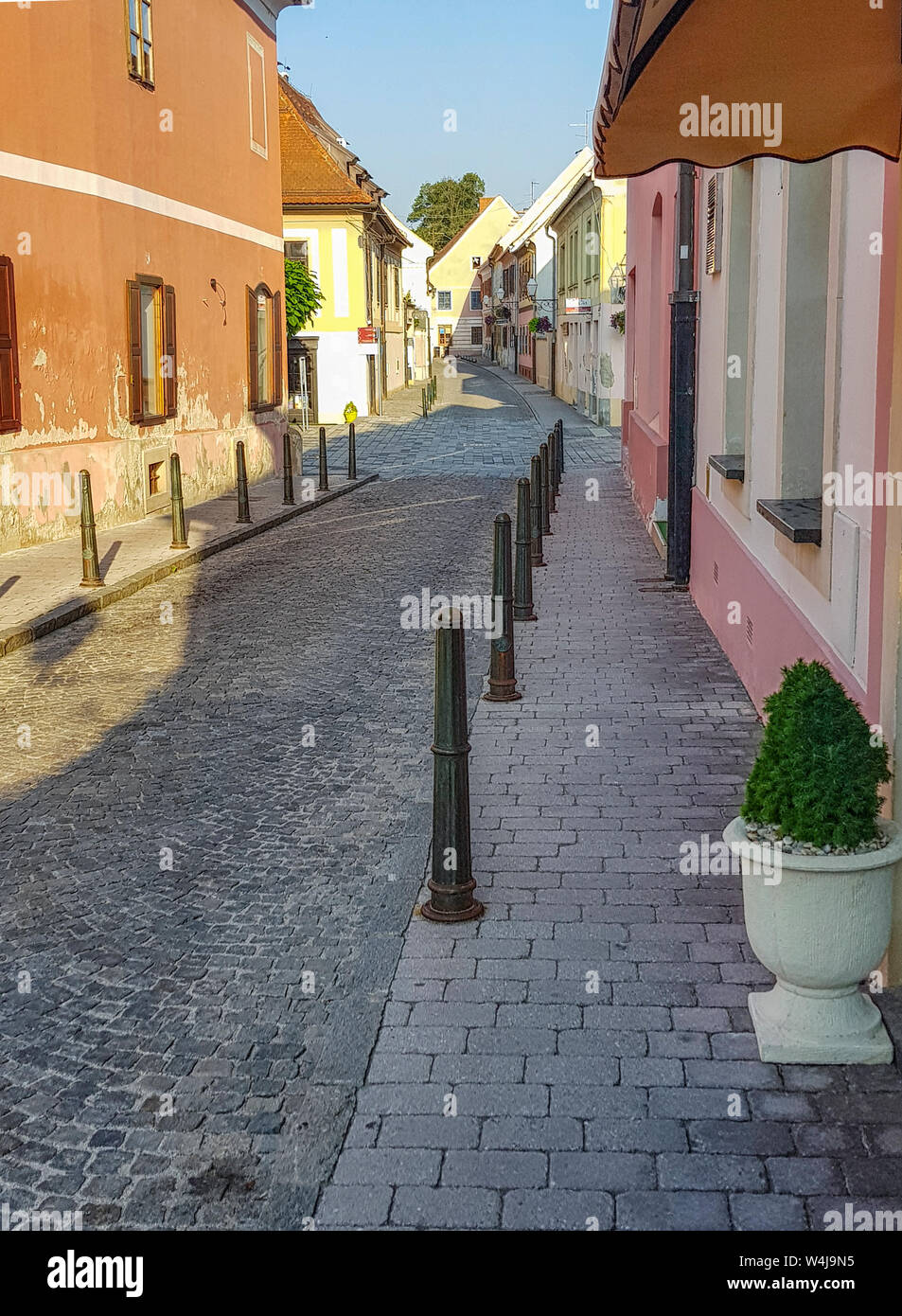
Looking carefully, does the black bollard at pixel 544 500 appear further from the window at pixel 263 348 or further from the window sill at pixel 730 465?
the window at pixel 263 348

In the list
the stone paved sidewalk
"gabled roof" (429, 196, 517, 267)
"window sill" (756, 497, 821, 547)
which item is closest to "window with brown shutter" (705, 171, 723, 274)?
"window sill" (756, 497, 821, 547)

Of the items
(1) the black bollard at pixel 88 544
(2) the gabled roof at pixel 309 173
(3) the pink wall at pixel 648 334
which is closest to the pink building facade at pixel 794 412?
(3) the pink wall at pixel 648 334

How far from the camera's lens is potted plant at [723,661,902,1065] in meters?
3.68

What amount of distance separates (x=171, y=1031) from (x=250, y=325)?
64.8 feet

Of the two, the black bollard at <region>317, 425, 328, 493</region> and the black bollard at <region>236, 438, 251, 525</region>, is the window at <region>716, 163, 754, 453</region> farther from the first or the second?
the black bollard at <region>317, 425, 328, 493</region>

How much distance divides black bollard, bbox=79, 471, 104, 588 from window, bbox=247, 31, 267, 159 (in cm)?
1281

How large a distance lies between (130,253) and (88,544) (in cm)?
651

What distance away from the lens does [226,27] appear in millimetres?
20891

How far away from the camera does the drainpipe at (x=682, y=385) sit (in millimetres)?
11492

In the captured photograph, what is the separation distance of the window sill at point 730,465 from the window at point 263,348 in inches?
550

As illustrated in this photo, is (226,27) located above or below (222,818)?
above
